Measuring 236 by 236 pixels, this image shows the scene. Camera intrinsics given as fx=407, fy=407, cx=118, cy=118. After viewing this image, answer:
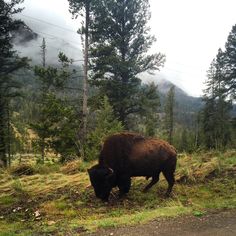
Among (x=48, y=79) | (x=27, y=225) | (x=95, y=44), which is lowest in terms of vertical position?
(x=27, y=225)

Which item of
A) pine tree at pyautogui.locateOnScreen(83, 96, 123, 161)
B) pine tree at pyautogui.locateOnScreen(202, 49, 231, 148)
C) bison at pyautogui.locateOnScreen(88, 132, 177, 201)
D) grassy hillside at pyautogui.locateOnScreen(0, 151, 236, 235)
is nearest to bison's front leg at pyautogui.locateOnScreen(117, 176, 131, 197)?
bison at pyautogui.locateOnScreen(88, 132, 177, 201)

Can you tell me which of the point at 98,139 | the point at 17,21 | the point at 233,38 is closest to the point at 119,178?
the point at 98,139

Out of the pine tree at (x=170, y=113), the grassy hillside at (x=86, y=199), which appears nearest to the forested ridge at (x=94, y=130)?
the grassy hillside at (x=86, y=199)

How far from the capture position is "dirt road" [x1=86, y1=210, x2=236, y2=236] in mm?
7973

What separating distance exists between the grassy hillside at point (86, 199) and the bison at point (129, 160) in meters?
0.43

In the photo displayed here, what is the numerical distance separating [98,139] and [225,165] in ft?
22.0

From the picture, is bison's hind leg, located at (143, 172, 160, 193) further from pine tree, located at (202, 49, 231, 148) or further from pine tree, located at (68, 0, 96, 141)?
pine tree, located at (202, 49, 231, 148)

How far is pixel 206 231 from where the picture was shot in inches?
316

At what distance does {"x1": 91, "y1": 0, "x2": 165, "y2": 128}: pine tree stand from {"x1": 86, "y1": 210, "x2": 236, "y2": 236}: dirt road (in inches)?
825

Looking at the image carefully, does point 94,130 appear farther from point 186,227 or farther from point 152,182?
point 186,227

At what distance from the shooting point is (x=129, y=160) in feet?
36.8

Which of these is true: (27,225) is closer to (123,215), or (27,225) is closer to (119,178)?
(123,215)

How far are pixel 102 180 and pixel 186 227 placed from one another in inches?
123

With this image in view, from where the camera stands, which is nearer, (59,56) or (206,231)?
(206,231)
